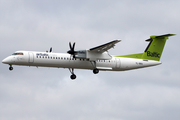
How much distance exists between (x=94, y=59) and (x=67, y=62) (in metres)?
2.65

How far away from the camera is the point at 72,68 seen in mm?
30953

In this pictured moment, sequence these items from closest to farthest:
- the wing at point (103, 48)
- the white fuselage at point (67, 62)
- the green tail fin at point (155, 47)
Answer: the white fuselage at point (67, 62) < the wing at point (103, 48) < the green tail fin at point (155, 47)

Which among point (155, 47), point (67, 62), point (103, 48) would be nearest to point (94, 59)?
point (103, 48)

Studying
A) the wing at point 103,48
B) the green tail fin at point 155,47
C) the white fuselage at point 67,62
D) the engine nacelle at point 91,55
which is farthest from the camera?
the green tail fin at point 155,47

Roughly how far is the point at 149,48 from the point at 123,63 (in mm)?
3677

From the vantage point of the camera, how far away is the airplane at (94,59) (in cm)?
2876

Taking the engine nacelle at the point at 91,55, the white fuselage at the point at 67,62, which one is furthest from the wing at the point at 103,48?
the white fuselage at the point at 67,62

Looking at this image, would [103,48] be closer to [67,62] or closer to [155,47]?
[67,62]

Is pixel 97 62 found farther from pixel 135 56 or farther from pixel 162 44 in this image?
pixel 162 44

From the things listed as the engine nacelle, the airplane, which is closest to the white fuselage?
the airplane

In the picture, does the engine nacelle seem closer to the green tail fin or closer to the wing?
the wing

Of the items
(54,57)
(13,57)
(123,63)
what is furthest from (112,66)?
(13,57)

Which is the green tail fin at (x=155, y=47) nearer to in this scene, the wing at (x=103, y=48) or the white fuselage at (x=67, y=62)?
the white fuselage at (x=67, y=62)

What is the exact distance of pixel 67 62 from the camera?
29.8m
